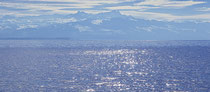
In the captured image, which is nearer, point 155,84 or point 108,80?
point 155,84

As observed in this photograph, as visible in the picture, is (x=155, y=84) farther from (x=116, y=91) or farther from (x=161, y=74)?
(x=161, y=74)

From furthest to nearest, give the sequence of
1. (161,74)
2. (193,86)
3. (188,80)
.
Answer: (161,74) < (188,80) < (193,86)

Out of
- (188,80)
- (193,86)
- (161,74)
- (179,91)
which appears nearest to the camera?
(179,91)

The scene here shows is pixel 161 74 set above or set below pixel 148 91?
below

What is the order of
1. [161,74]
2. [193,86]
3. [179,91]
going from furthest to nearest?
[161,74] → [193,86] → [179,91]

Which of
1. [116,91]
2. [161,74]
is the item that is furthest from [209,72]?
[116,91]

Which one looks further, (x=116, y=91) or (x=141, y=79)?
(x=141, y=79)

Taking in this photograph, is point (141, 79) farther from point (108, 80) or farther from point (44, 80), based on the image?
point (44, 80)

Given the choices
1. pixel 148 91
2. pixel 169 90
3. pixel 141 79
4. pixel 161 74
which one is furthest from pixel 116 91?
pixel 161 74

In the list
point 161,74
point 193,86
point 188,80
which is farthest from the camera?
point 161,74

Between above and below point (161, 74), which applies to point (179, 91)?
above
